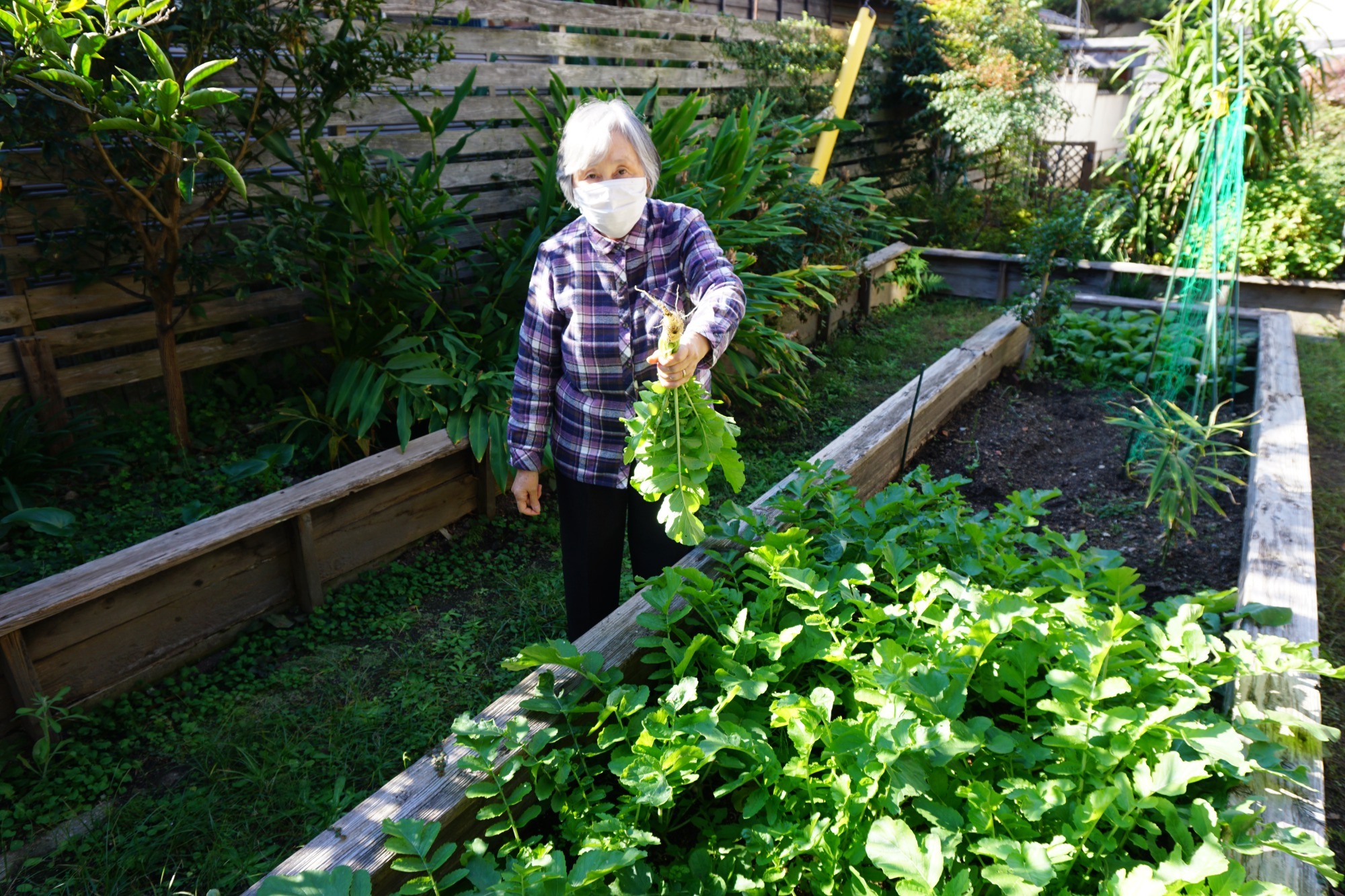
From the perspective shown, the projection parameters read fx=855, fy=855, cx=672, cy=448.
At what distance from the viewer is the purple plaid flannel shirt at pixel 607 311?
2182 millimetres

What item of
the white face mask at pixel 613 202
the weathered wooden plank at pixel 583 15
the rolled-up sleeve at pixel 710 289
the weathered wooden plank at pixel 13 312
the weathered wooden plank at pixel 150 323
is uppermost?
the weathered wooden plank at pixel 583 15

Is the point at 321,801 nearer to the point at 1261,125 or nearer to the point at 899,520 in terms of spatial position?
the point at 899,520

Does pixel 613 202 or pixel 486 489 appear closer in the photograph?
pixel 613 202

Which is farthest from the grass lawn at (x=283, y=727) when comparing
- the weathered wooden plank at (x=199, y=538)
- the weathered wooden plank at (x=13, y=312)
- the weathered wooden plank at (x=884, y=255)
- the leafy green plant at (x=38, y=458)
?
the weathered wooden plank at (x=884, y=255)

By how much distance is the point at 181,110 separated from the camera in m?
2.57

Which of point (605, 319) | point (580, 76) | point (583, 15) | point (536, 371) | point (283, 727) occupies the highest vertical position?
point (583, 15)

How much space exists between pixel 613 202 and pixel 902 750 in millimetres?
1410

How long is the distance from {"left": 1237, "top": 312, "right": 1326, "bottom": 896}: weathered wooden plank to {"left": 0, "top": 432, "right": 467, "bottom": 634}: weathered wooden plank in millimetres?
2796

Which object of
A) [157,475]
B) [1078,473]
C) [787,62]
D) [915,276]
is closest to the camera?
[157,475]

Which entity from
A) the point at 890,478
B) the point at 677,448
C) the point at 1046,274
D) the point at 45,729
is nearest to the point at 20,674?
the point at 45,729

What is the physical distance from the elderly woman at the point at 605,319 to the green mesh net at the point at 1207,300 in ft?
9.04

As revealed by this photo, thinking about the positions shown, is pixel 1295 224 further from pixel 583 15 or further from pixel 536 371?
pixel 536 371

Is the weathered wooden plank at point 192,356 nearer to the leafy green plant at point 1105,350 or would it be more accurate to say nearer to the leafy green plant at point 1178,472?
the leafy green plant at point 1178,472

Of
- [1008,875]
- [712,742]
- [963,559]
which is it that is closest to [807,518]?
[963,559]
